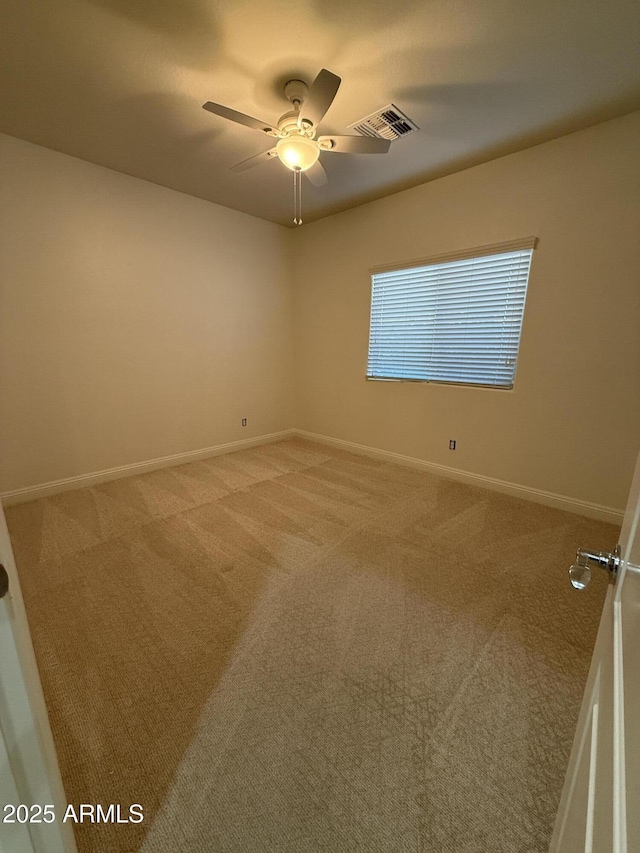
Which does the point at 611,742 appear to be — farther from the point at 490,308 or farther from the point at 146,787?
the point at 490,308

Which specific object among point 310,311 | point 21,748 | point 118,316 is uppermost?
point 310,311

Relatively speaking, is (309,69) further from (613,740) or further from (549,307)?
(613,740)

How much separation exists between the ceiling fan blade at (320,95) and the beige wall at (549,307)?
1.03 meters

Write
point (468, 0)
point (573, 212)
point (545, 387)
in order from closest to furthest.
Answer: point (468, 0)
point (573, 212)
point (545, 387)

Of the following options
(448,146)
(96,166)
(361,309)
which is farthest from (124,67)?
(361,309)

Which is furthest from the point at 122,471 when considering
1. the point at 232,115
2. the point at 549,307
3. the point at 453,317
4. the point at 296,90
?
the point at 549,307

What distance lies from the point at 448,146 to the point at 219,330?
2.62 meters

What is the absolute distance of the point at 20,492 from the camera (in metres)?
2.78

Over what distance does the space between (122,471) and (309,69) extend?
11.0ft

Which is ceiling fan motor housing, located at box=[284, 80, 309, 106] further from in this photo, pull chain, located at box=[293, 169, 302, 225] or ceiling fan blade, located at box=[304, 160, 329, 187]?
pull chain, located at box=[293, 169, 302, 225]

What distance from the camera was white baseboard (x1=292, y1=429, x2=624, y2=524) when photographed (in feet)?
8.38

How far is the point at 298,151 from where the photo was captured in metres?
1.95

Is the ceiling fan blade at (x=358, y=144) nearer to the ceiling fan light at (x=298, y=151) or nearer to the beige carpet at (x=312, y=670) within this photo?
the ceiling fan light at (x=298, y=151)

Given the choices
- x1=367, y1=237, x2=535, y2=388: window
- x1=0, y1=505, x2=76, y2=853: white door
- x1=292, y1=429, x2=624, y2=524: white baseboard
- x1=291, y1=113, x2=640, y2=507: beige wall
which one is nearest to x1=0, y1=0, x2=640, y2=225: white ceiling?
x1=291, y1=113, x2=640, y2=507: beige wall
